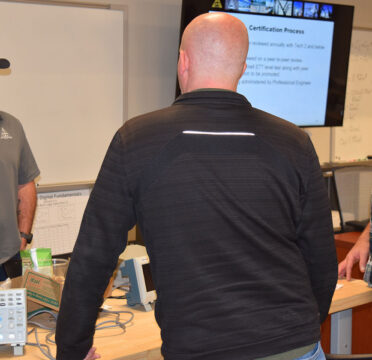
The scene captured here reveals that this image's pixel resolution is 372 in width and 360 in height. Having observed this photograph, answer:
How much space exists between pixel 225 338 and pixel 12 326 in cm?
73

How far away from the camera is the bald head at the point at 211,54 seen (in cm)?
150

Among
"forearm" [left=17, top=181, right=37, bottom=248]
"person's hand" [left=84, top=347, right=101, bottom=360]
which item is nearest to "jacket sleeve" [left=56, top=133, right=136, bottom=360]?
"person's hand" [left=84, top=347, right=101, bottom=360]

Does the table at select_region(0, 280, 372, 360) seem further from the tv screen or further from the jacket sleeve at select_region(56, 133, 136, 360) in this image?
the tv screen

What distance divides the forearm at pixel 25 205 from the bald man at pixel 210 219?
A: 1.47m

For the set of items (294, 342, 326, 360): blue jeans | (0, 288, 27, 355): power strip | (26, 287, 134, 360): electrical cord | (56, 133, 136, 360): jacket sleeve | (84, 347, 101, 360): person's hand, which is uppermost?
(56, 133, 136, 360): jacket sleeve

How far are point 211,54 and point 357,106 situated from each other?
343 cm

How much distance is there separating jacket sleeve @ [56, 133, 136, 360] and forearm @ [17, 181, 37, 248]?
1.46 metres

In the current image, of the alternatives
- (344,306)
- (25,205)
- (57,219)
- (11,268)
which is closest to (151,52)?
(57,219)

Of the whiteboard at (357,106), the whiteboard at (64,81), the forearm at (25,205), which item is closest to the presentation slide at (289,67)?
the whiteboard at (357,106)

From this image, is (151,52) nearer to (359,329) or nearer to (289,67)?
(289,67)

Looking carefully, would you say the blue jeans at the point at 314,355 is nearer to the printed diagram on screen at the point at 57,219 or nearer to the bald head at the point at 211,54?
the bald head at the point at 211,54

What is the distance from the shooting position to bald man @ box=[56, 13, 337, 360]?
1.38 metres

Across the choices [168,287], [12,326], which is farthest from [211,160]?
[12,326]

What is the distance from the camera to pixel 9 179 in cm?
267
